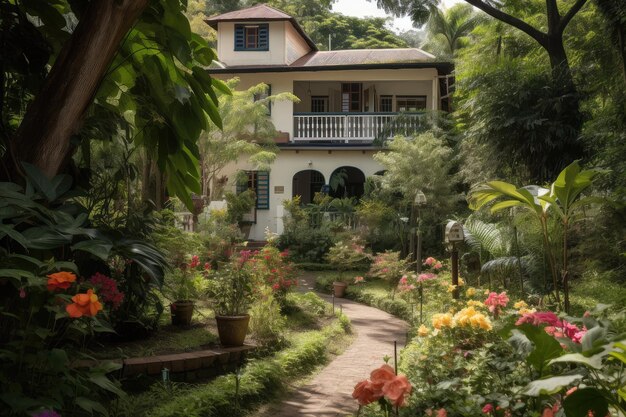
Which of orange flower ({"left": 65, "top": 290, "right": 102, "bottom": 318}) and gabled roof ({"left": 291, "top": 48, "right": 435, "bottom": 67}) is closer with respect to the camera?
orange flower ({"left": 65, "top": 290, "right": 102, "bottom": 318})

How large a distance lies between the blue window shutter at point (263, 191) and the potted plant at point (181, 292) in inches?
526

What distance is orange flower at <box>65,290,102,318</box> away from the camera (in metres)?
2.70

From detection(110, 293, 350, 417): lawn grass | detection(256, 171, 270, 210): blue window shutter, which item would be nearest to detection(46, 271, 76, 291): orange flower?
detection(110, 293, 350, 417): lawn grass

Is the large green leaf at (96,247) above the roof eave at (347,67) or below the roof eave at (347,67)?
below

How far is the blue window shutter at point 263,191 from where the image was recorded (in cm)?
2205

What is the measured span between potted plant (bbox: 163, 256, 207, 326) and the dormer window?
1555cm

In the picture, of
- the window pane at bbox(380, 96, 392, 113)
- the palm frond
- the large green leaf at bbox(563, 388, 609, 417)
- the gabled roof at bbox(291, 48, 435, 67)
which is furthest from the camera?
the window pane at bbox(380, 96, 392, 113)

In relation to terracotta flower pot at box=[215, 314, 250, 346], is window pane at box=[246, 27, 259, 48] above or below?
above

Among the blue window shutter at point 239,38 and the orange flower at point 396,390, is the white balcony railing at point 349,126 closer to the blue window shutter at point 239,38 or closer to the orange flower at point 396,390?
the blue window shutter at point 239,38

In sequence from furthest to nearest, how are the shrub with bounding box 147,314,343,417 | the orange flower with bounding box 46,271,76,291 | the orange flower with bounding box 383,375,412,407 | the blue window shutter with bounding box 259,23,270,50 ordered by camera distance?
the blue window shutter with bounding box 259,23,270,50 → the shrub with bounding box 147,314,343,417 → the orange flower with bounding box 46,271,76,291 → the orange flower with bounding box 383,375,412,407

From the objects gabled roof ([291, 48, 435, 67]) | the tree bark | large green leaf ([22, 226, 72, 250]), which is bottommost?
large green leaf ([22, 226, 72, 250])

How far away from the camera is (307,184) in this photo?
24781 mm

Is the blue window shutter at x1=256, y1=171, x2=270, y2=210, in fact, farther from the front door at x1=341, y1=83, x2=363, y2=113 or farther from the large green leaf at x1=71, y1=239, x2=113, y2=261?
the large green leaf at x1=71, y1=239, x2=113, y2=261

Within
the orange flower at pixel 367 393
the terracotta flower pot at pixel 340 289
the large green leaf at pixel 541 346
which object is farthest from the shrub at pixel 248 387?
the terracotta flower pot at pixel 340 289
